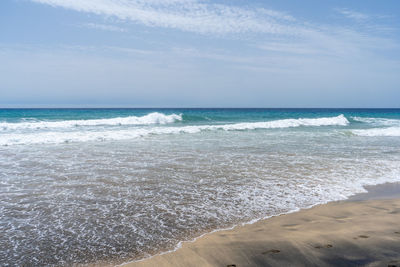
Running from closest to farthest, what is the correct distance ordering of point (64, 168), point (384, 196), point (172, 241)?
point (172, 241) → point (384, 196) → point (64, 168)

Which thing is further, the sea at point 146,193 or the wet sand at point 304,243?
the sea at point 146,193

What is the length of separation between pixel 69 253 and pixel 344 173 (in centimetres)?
623

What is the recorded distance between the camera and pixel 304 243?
10.7ft

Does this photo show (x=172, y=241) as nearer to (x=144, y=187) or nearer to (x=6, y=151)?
(x=144, y=187)

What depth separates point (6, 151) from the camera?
10.6 metres

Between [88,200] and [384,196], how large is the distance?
5316 millimetres

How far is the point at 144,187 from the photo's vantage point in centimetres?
574

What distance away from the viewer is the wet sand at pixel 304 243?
9.47ft

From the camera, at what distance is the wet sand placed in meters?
2.89

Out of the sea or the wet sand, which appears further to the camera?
the sea

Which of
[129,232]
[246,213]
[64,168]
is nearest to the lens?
[129,232]

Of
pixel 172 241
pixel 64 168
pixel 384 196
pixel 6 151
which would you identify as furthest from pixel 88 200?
pixel 6 151

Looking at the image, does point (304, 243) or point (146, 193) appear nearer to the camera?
point (304, 243)

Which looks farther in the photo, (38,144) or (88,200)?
(38,144)
